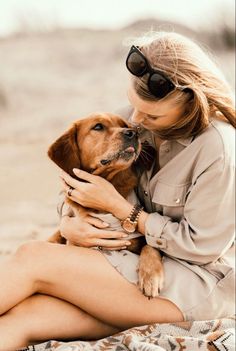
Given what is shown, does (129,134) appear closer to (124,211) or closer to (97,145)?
(97,145)

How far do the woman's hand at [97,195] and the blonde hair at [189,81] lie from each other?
0.41 meters

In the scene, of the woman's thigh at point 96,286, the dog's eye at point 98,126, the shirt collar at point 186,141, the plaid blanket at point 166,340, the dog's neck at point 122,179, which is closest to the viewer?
the plaid blanket at point 166,340

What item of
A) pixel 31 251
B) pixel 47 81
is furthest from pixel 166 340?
pixel 47 81

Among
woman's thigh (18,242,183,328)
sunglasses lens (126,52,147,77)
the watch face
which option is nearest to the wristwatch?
the watch face

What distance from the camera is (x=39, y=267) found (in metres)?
3.35

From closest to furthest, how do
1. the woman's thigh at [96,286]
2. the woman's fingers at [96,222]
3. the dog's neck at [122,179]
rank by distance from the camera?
1. the woman's thigh at [96,286]
2. the woman's fingers at [96,222]
3. the dog's neck at [122,179]

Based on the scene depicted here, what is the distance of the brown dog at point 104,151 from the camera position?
366 cm

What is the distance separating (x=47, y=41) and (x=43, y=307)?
56.0 feet

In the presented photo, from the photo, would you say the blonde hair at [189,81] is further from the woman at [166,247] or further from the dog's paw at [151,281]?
the dog's paw at [151,281]

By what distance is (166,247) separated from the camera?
3.43 m

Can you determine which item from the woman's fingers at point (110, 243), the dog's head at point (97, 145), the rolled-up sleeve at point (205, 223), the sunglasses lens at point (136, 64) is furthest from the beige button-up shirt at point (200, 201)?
the sunglasses lens at point (136, 64)

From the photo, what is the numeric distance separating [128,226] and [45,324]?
0.64m

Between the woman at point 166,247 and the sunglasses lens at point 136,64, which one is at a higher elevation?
the sunglasses lens at point 136,64

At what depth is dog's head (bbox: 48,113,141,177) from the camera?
3670 millimetres
